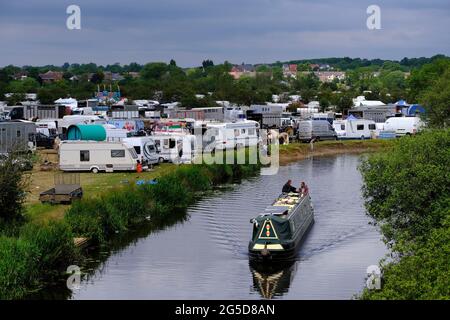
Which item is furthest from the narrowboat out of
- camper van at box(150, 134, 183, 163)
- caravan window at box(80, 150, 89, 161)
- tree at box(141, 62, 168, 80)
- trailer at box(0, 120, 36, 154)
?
tree at box(141, 62, 168, 80)

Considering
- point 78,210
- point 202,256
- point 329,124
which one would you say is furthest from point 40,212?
point 329,124

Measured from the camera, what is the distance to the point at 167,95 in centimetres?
9631

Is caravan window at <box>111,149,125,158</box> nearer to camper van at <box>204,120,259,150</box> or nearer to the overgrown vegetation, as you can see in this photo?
camper van at <box>204,120,259,150</box>

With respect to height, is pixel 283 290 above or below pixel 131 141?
below

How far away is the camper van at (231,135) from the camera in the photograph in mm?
50500

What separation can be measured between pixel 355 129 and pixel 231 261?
40.7 m

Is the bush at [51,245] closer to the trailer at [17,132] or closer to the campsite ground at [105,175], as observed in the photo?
the campsite ground at [105,175]

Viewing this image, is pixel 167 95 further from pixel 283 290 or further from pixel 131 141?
pixel 283 290

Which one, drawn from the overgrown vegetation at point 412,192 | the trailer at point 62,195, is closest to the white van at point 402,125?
the trailer at point 62,195

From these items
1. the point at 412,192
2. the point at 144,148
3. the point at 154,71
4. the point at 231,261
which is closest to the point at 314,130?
the point at 144,148

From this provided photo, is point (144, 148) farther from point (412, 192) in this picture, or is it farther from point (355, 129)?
point (355, 129)

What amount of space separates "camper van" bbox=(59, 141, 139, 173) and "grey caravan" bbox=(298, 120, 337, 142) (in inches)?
890

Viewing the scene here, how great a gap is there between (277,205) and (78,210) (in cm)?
684

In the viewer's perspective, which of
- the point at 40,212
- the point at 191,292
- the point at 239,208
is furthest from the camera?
the point at 239,208
